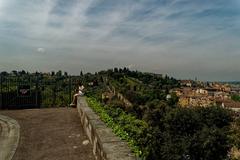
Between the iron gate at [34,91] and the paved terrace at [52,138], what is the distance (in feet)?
9.69

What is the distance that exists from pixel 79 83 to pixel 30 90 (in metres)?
2.15

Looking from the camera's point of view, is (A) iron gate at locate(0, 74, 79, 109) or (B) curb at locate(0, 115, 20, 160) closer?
(B) curb at locate(0, 115, 20, 160)

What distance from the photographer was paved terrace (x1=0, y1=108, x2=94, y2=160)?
24.1 feet

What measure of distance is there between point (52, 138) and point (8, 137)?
1.16m

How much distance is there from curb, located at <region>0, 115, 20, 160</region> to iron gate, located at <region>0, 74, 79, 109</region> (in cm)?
346

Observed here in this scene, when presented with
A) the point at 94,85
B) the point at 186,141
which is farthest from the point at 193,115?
the point at 94,85

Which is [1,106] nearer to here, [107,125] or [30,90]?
[30,90]

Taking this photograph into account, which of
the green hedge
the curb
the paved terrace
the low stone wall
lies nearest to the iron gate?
the paved terrace

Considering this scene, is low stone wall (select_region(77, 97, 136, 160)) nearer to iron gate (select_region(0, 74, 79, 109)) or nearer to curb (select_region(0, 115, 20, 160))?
curb (select_region(0, 115, 20, 160))

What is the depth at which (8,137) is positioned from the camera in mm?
8828

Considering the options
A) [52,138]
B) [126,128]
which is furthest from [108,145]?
[52,138]

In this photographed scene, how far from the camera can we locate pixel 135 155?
528 centimetres

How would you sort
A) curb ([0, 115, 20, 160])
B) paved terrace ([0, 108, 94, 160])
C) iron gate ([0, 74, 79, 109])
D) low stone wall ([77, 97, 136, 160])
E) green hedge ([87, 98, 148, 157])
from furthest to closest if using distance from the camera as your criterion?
1. iron gate ([0, 74, 79, 109])
2. curb ([0, 115, 20, 160])
3. paved terrace ([0, 108, 94, 160])
4. green hedge ([87, 98, 148, 157])
5. low stone wall ([77, 97, 136, 160])

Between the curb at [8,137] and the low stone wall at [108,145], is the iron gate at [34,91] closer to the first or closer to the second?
the curb at [8,137]
